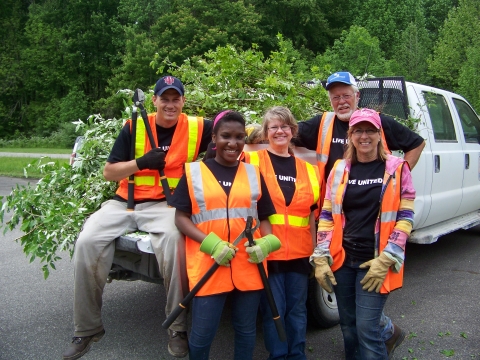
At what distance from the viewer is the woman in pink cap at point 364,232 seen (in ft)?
10.2

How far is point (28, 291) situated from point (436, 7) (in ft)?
127

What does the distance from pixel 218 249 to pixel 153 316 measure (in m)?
2.21

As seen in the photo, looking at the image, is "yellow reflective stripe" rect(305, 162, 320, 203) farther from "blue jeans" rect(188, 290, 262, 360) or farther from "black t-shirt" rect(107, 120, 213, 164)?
"black t-shirt" rect(107, 120, 213, 164)

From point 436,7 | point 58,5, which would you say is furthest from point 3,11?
point 436,7

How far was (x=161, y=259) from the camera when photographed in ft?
11.3

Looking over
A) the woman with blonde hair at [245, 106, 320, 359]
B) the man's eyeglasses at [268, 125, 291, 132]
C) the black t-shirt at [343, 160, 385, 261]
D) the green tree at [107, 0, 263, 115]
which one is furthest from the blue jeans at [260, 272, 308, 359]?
the green tree at [107, 0, 263, 115]

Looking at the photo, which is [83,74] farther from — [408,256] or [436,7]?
[408,256]

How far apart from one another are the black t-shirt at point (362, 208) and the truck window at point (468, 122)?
378cm

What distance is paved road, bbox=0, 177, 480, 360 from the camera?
4.04 m

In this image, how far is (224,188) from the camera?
10.3 feet

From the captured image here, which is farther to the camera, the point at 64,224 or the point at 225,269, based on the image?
the point at 64,224

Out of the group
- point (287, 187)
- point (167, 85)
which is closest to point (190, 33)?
point (167, 85)

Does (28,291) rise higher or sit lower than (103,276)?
lower

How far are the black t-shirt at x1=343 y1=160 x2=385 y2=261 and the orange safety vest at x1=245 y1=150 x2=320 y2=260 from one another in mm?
301
